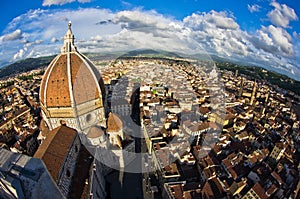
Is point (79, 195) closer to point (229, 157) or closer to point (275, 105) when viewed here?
point (229, 157)

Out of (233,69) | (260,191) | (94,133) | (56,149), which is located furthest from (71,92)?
(233,69)

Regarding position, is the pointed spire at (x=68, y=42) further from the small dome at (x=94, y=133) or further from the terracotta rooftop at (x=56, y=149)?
the small dome at (x=94, y=133)

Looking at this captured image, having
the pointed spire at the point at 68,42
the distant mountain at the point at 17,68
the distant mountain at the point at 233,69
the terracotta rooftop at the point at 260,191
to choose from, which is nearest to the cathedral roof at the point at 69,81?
the pointed spire at the point at 68,42

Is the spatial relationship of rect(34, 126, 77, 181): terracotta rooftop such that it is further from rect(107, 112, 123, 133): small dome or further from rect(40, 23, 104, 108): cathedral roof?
rect(107, 112, 123, 133): small dome

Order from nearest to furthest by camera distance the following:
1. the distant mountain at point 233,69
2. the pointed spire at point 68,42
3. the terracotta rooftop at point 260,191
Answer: the terracotta rooftop at point 260,191, the pointed spire at point 68,42, the distant mountain at point 233,69

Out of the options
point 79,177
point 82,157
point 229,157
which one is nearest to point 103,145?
point 82,157

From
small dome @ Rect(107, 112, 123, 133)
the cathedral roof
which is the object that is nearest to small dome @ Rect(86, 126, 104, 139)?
small dome @ Rect(107, 112, 123, 133)

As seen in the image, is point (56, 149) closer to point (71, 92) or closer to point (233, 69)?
point (71, 92)

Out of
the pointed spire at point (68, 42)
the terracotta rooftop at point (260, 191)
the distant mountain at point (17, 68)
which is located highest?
the pointed spire at point (68, 42)

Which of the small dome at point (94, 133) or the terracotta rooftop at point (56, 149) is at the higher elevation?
the terracotta rooftop at point (56, 149)

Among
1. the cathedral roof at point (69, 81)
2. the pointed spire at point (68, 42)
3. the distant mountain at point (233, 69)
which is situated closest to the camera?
the cathedral roof at point (69, 81)
